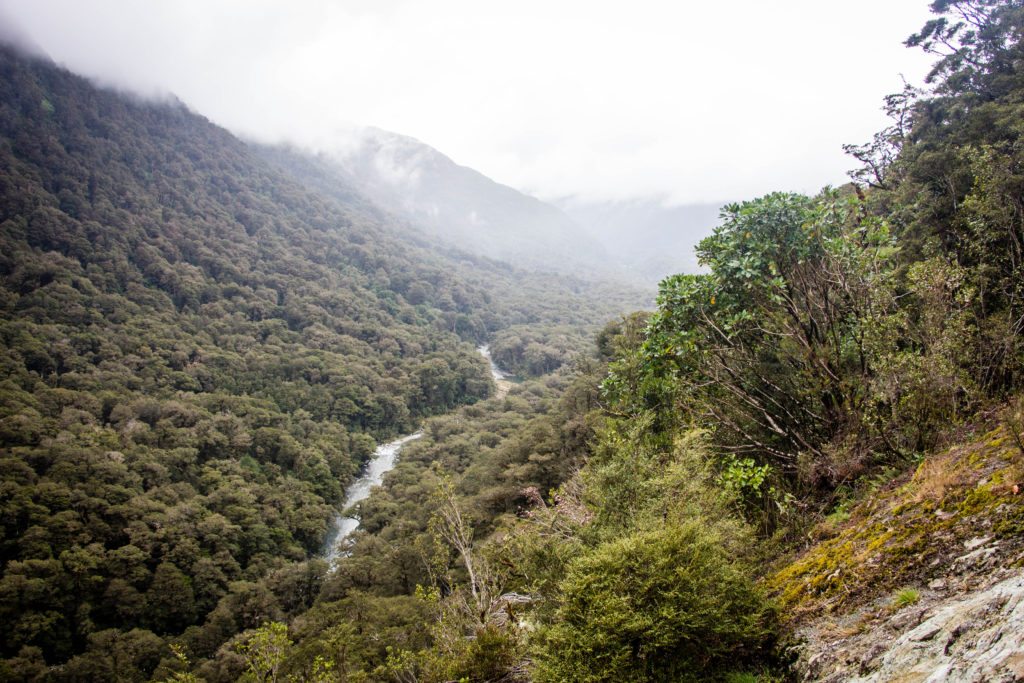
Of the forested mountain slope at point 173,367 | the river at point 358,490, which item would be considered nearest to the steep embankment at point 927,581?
the forested mountain slope at point 173,367

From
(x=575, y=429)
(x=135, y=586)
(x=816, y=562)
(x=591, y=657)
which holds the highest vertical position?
(x=816, y=562)

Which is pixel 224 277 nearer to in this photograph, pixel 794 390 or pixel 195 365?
pixel 195 365

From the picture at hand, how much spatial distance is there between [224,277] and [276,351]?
1331 inches

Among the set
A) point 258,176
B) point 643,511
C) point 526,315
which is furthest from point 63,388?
point 258,176

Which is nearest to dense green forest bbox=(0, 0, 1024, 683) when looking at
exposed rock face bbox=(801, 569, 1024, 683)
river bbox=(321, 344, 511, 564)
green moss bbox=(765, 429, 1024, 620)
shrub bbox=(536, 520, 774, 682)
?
shrub bbox=(536, 520, 774, 682)

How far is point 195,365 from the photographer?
6656 cm

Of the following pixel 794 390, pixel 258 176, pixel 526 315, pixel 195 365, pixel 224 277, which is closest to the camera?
pixel 794 390

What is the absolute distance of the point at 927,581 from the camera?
3.72m

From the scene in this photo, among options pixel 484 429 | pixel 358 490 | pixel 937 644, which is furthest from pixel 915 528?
pixel 358 490

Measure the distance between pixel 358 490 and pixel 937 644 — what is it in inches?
2314

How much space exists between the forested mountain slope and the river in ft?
6.75

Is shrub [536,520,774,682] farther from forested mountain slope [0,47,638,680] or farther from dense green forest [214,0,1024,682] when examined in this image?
forested mountain slope [0,47,638,680]

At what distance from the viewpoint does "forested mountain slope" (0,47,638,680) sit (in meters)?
31.4

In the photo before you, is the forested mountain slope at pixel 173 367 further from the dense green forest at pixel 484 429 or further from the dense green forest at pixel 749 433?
the dense green forest at pixel 749 433
